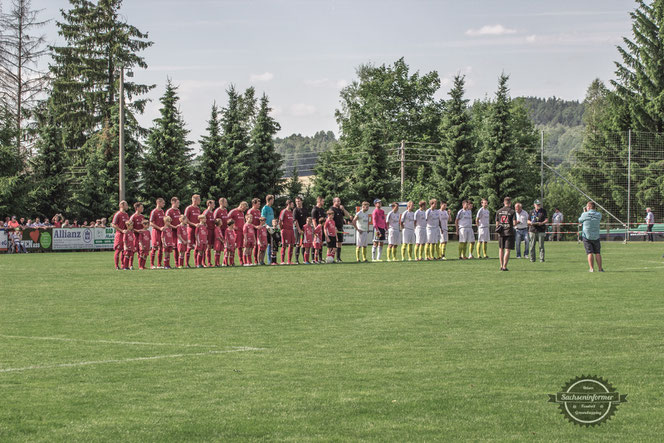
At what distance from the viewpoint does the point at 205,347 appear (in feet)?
32.4

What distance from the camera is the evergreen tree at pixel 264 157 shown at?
56156 mm

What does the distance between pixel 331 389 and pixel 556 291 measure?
389 inches

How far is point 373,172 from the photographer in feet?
190

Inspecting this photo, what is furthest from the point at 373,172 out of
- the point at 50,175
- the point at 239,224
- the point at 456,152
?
the point at 239,224

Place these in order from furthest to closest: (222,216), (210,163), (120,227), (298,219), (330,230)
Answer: (210,163) < (330,230) < (298,219) < (222,216) < (120,227)

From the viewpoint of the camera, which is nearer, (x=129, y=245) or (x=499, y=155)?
(x=129, y=245)

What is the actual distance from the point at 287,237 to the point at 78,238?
1976cm

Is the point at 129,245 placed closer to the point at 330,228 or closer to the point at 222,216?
the point at 222,216

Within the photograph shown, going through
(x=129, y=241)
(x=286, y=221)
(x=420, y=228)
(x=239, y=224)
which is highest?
(x=286, y=221)

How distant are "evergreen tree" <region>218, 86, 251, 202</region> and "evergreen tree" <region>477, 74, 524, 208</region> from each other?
16441 mm

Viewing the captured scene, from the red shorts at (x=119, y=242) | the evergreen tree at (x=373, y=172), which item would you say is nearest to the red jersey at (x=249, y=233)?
the red shorts at (x=119, y=242)

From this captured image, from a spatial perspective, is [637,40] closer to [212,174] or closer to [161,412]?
[212,174]

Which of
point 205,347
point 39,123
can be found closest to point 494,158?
point 39,123

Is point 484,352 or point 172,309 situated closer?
point 484,352
